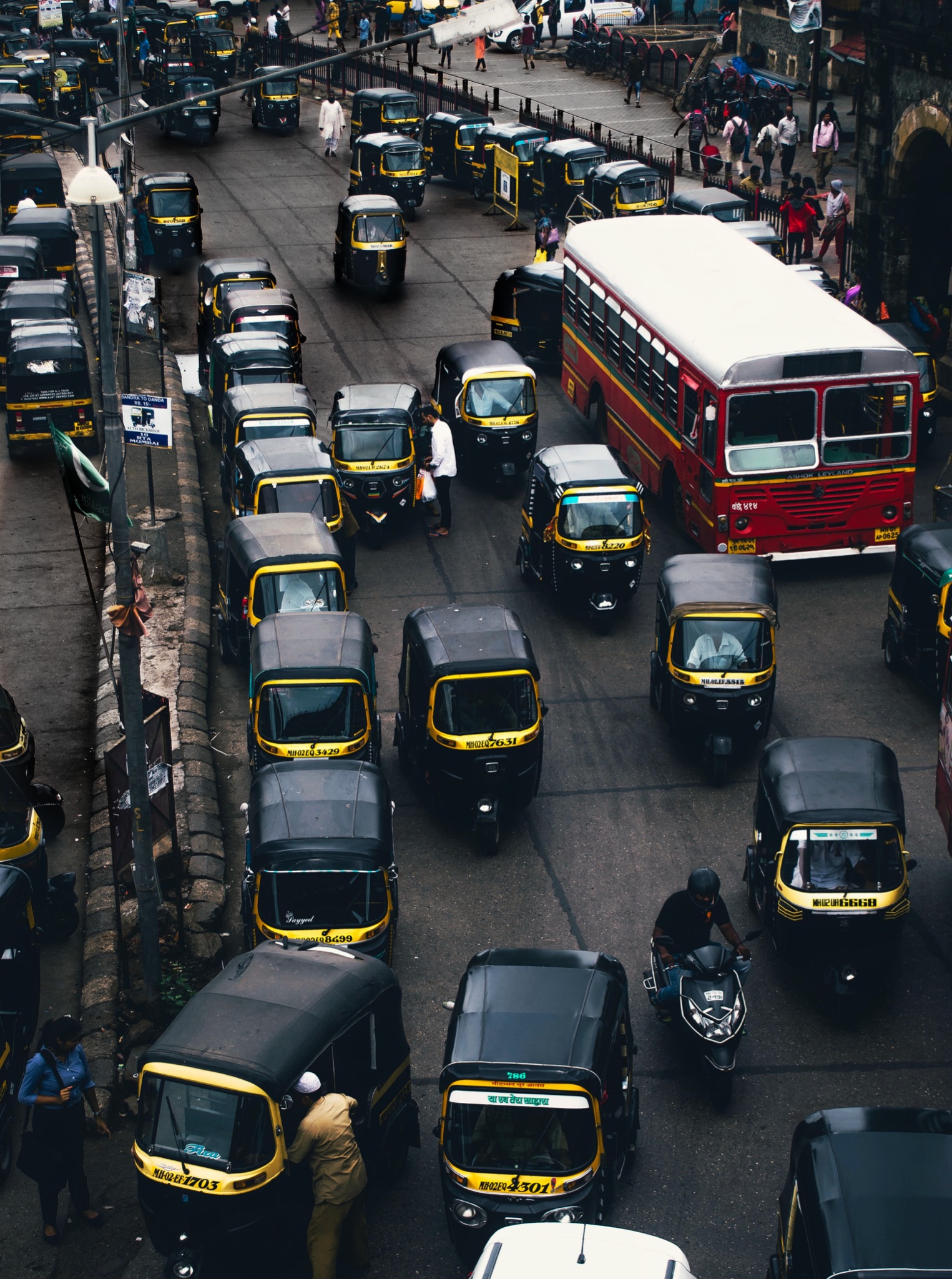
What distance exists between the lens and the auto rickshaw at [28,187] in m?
43.7

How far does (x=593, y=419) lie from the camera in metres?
30.4

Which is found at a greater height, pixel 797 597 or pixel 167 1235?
pixel 167 1235

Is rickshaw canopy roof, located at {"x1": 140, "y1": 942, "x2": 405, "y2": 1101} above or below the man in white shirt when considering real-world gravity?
above

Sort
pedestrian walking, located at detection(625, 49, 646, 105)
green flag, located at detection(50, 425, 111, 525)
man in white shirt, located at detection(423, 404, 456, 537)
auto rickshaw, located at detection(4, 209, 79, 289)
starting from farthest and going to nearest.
→ pedestrian walking, located at detection(625, 49, 646, 105), auto rickshaw, located at detection(4, 209, 79, 289), man in white shirt, located at detection(423, 404, 456, 537), green flag, located at detection(50, 425, 111, 525)

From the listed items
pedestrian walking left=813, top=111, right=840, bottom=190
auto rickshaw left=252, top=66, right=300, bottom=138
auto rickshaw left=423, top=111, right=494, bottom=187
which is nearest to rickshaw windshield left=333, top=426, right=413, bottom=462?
pedestrian walking left=813, top=111, right=840, bottom=190

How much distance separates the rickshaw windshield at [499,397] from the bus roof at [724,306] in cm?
217

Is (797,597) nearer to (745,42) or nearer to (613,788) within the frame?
(613,788)

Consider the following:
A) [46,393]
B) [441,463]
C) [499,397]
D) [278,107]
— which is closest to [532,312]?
[499,397]

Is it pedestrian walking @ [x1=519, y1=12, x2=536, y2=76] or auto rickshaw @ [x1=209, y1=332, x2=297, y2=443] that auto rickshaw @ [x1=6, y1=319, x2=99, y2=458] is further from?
pedestrian walking @ [x1=519, y1=12, x2=536, y2=76]

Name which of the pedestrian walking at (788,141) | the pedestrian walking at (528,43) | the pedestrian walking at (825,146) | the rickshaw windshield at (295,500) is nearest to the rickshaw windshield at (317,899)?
the rickshaw windshield at (295,500)

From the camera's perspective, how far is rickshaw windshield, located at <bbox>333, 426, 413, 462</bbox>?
24.6 metres

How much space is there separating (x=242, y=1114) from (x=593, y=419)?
68.7 ft

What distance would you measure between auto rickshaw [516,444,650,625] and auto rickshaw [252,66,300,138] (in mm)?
39903

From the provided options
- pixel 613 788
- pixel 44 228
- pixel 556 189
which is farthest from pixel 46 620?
pixel 556 189
